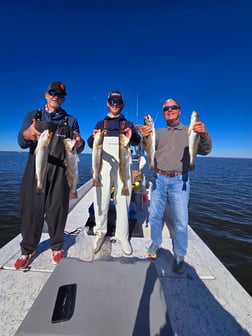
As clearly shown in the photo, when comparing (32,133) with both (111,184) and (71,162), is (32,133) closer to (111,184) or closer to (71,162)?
(71,162)

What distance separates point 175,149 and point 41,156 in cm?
226

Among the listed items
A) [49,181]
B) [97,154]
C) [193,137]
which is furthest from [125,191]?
[193,137]

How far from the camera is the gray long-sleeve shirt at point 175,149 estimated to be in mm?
3121

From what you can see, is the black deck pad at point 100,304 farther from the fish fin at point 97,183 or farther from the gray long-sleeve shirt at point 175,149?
the gray long-sleeve shirt at point 175,149

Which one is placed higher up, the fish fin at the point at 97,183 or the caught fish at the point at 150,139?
the caught fish at the point at 150,139

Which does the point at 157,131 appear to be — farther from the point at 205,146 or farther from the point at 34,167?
the point at 34,167

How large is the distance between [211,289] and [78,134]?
3.36 metres

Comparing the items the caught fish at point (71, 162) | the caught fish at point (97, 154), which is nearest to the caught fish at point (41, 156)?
the caught fish at point (71, 162)

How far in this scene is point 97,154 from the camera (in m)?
3.10

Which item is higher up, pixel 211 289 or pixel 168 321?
pixel 168 321

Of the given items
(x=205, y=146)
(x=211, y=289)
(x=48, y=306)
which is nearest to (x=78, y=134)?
(x=205, y=146)

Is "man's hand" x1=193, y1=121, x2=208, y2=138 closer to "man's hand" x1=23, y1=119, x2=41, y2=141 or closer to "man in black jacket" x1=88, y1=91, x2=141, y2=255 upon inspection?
"man in black jacket" x1=88, y1=91, x2=141, y2=255

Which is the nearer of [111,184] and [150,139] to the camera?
[150,139]

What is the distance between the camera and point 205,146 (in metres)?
3.04
